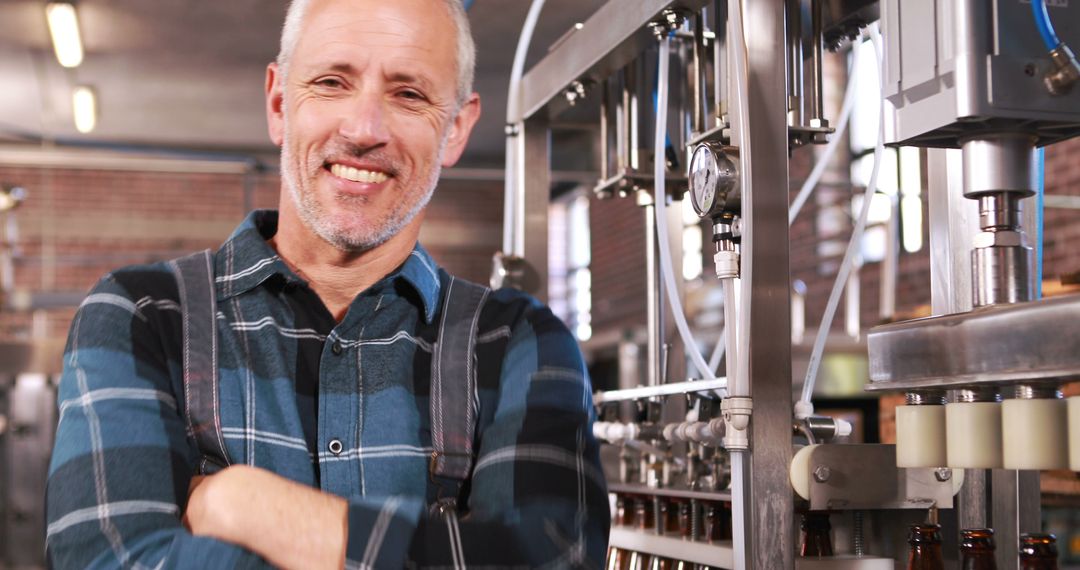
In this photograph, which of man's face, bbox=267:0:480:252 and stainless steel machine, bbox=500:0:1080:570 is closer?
stainless steel machine, bbox=500:0:1080:570

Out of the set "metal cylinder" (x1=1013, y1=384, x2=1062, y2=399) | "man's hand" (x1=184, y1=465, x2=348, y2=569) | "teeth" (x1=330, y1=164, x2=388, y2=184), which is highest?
"teeth" (x1=330, y1=164, x2=388, y2=184)

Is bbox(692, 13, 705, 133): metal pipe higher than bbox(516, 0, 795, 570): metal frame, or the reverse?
bbox(692, 13, 705, 133): metal pipe

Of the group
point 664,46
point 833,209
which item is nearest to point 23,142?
point 833,209

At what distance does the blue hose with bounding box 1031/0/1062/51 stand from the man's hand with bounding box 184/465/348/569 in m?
0.73

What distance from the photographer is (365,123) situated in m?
1.27

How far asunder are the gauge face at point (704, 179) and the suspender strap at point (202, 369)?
54 centimetres

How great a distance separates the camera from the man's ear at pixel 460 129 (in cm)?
139

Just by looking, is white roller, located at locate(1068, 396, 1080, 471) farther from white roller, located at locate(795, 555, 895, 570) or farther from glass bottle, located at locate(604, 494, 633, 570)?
glass bottle, located at locate(604, 494, 633, 570)

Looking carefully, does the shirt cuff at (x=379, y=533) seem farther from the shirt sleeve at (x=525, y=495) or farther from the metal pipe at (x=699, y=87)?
the metal pipe at (x=699, y=87)

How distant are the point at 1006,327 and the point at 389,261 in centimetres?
66

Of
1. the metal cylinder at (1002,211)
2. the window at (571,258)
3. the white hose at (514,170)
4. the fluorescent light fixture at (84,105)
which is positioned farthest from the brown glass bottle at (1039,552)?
the window at (571,258)

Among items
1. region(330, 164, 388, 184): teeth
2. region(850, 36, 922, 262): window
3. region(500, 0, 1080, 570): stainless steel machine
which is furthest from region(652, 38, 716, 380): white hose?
region(850, 36, 922, 262): window

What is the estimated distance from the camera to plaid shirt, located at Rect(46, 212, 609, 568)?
3.58 ft

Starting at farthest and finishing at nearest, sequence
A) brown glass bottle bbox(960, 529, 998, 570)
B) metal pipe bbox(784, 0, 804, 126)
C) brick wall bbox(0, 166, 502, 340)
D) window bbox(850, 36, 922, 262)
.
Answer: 1. brick wall bbox(0, 166, 502, 340)
2. window bbox(850, 36, 922, 262)
3. metal pipe bbox(784, 0, 804, 126)
4. brown glass bottle bbox(960, 529, 998, 570)
